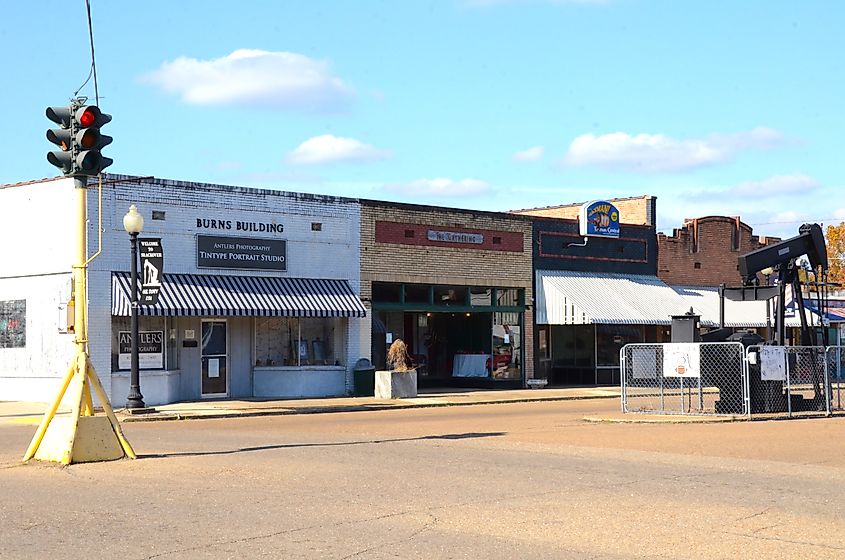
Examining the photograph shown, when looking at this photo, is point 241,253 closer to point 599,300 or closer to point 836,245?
point 599,300

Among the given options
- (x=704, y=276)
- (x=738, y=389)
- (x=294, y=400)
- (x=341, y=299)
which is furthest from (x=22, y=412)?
(x=704, y=276)

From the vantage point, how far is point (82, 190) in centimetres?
1530

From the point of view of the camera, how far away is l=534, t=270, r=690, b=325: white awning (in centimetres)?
3788

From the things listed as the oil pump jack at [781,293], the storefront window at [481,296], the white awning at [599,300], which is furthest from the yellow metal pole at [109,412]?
the white awning at [599,300]

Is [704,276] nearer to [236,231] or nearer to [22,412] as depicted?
[236,231]

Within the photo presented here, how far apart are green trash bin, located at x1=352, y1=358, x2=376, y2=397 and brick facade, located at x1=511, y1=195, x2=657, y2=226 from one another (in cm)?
1334

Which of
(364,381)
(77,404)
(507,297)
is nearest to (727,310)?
(507,297)

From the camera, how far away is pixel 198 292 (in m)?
29.8

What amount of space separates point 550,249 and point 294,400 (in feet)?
40.0

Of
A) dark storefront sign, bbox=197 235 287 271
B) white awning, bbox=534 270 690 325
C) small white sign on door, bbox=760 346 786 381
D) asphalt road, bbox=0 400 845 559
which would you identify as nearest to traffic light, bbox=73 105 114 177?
asphalt road, bbox=0 400 845 559

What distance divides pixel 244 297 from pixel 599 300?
13724 mm

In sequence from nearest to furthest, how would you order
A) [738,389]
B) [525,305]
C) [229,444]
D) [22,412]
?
[229,444] → [738,389] → [22,412] → [525,305]

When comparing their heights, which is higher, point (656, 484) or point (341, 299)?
point (341, 299)

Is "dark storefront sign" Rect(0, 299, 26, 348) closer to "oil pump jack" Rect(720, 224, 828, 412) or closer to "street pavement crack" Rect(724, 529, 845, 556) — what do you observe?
"oil pump jack" Rect(720, 224, 828, 412)
